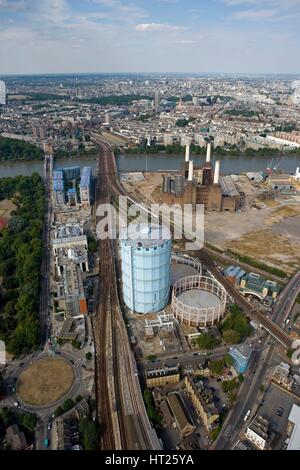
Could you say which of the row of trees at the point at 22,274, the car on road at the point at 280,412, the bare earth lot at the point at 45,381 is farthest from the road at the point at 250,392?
the row of trees at the point at 22,274

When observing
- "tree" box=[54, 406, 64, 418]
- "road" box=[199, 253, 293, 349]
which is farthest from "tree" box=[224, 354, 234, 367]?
"tree" box=[54, 406, 64, 418]

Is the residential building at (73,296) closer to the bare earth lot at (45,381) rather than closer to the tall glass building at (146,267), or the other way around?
the tall glass building at (146,267)

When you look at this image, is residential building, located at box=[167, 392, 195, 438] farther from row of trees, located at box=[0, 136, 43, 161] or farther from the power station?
row of trees, located at box=[0, 136, 43, 161]

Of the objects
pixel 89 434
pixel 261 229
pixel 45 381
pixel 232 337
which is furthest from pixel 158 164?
pixel 89 434

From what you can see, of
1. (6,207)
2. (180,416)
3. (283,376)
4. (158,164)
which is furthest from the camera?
(158,164)

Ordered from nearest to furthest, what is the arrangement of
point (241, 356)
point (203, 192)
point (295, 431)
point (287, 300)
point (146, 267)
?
point (295, 431) < point (241, 356) < point (146, 267) < point (287, 300) < point (203, 192)

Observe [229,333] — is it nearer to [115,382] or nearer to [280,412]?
[280,412]

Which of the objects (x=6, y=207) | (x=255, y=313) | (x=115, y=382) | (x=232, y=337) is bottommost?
(x=115, y=382)

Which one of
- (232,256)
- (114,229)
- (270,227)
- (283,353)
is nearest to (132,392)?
(283,353)
